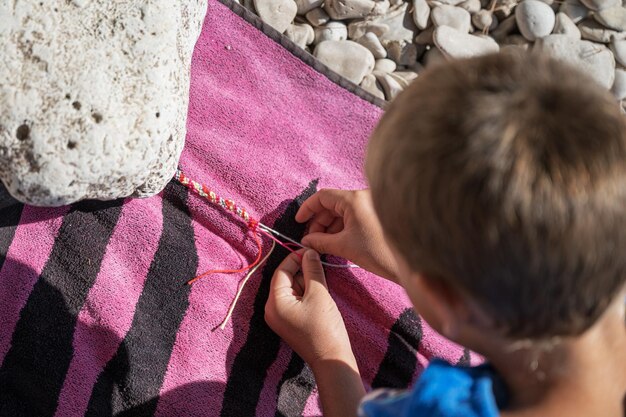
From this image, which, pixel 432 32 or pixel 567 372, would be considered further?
pixel 432 32

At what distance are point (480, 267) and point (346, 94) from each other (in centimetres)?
122

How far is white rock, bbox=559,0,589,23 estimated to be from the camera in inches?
96.6

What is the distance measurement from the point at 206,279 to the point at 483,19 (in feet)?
4.65

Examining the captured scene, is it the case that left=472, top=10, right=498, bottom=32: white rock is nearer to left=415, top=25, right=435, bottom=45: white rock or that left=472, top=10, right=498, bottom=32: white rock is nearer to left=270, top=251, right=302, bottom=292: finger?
→ left=415, top=25, right=435, bottom=45: white rock

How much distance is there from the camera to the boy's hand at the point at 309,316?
1.69 metres

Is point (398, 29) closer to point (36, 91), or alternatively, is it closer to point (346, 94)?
point (346, 94)

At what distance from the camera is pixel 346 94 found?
2.04 m

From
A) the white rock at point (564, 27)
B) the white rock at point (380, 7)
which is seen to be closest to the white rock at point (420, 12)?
the white rock at point (380, 7)

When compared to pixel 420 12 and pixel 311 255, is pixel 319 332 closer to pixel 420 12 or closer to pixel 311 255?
pixel 311 255

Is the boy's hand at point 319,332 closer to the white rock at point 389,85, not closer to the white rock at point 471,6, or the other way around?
the white rock at point 389,85

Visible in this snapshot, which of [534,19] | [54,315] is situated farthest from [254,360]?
[534,19]

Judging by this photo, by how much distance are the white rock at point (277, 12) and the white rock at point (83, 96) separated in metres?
0.66

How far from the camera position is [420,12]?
233cm

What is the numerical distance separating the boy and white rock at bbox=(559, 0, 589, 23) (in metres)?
1.64
